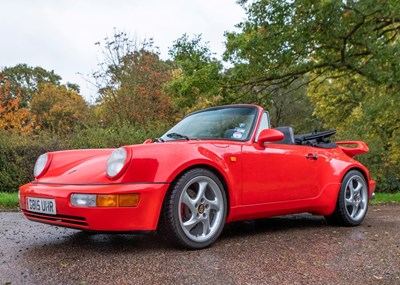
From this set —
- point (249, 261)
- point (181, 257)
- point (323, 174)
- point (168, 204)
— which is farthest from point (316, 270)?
point (323, 174)

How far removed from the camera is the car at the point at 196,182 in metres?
3.36

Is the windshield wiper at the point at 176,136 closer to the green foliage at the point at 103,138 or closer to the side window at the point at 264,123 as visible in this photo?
the side window at the point at 264,123

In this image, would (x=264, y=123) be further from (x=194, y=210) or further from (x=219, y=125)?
(x=194, y=210)

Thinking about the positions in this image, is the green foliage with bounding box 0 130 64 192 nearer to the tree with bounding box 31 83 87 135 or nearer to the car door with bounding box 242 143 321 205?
the car door with bounding box 242 143 321 205

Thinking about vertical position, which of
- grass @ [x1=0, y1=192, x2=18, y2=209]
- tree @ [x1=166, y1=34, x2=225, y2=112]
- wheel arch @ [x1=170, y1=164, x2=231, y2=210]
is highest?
tree @ [x1=166, y1=34, x2=225, y2=112]

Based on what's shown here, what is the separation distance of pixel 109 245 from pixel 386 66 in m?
9.57

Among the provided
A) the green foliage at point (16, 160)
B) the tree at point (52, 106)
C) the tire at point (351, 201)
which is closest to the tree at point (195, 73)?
the green foliage at point (16, 160)

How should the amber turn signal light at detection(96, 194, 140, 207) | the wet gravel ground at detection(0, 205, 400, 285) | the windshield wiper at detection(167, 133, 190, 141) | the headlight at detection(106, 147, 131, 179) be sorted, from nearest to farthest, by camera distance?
the wet gravel ground at detection(0, 205, 400, 285) → the amber turn signal light at detection(96, 194, 140, 207) → the headlight at detection(106, 147, 131, 179) → the windshield wiper at detection(167, 133, 190, 141)

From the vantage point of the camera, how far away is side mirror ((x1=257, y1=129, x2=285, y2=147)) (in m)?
4.18

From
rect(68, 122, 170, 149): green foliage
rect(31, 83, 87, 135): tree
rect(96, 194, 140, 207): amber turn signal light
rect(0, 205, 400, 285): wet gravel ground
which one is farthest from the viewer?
rect(31, 83, 87, 135): tree

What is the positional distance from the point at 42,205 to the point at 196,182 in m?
1.28

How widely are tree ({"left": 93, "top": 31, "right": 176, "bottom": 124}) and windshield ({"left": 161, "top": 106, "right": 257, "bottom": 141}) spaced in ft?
45.2

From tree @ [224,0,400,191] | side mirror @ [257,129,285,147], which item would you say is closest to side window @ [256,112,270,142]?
side mirror @ [257,129,285,147]

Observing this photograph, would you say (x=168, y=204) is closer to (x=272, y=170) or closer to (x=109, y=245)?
(x=109, y=245)
